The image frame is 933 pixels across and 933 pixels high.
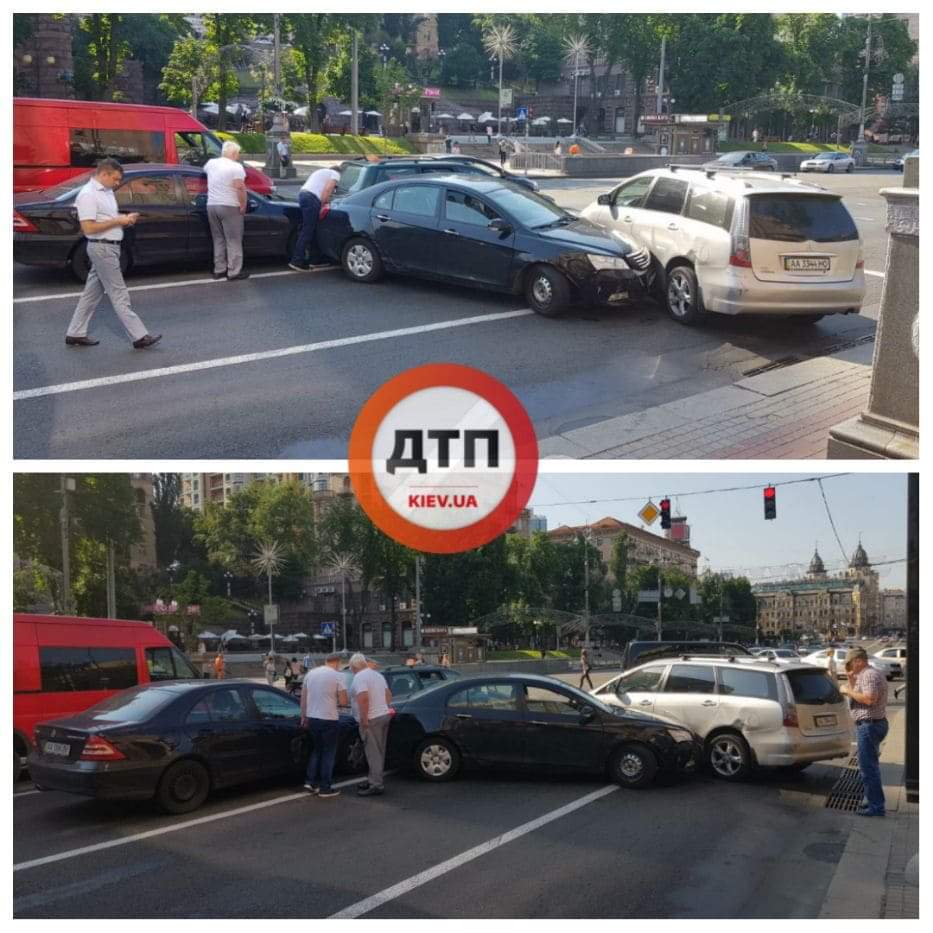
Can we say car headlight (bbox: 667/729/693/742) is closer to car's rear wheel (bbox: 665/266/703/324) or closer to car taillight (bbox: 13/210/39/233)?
car's rear wheel (bbox: 665/266/703/324)

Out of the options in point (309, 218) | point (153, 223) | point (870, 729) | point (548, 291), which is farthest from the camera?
point (309, 218)

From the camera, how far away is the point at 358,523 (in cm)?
1042

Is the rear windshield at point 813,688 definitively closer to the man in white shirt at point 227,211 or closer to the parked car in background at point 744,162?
the parked car in background at point 744,162

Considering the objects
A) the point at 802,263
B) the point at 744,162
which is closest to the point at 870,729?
the point at 802,263

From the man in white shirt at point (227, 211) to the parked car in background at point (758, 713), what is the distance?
21.3 feet

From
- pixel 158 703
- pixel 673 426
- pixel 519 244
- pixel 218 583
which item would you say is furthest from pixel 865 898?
pixel 218 583

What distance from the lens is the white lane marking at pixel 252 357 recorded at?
883 centimetres

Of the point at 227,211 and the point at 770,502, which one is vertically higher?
the point at 227,211

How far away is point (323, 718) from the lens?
9320 millimetres

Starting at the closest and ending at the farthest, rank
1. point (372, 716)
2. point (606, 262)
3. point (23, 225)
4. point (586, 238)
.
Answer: point (372, 716)
point (606, 262)
point (23, 225)
point (586, 238)

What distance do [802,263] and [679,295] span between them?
4.33 ft

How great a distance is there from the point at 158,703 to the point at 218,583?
15.1 ft

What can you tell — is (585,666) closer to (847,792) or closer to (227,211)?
(847,792)

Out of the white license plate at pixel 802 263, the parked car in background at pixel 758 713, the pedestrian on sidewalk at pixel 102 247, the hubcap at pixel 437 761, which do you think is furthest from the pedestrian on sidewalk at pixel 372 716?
the white license plate at pixel 802 263
